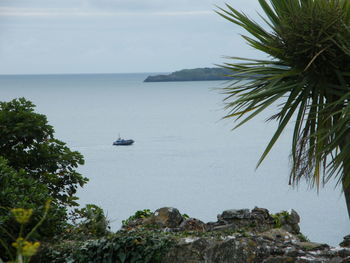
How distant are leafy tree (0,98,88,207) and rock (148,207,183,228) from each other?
114 centimetres

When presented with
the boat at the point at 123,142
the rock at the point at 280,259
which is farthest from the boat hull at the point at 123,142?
the rock at the point at 280,259

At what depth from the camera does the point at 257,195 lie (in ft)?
101

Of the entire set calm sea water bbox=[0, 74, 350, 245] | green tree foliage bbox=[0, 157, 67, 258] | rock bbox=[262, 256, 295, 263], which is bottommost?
calm sea water bbox=[0, 74, 350, 245]

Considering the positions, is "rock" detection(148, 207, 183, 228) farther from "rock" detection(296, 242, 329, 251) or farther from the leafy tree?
"rock" detection(296, 242, 329, 251)

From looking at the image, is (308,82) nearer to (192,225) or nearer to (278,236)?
(278,236)

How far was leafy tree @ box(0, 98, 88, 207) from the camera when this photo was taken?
8781 mm

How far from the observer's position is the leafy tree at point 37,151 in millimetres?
8781

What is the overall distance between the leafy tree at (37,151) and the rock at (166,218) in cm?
114

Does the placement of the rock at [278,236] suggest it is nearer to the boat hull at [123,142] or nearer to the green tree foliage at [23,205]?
the green tree foliage at [23,205]

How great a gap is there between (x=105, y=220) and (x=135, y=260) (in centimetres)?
168

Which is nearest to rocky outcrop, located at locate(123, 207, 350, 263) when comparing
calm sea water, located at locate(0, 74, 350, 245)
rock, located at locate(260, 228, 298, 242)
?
rock, located at locate(260, 228, 298, 242)

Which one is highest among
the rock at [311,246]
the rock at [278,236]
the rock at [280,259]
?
the rock at [311,246]

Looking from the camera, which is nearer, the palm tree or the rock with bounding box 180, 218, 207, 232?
the palm tree

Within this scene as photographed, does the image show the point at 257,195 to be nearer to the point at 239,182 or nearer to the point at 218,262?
the point at 239,182
